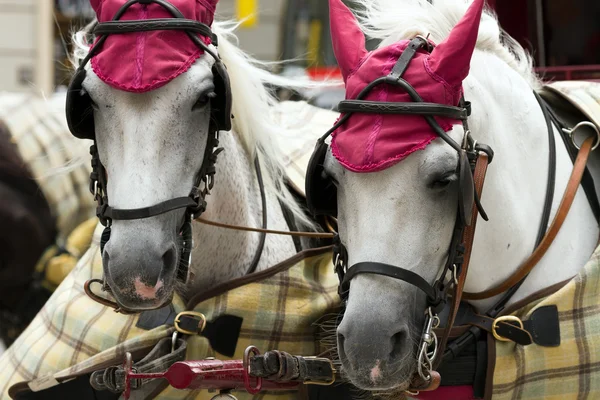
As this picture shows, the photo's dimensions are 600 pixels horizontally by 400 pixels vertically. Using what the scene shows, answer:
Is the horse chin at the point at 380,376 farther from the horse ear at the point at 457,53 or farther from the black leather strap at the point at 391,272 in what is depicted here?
the horse ear at the point at 457,53

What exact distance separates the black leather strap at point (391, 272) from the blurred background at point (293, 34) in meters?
0.80

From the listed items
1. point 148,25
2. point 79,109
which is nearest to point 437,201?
point 148,25

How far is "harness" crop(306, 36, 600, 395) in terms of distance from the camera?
2.21 m

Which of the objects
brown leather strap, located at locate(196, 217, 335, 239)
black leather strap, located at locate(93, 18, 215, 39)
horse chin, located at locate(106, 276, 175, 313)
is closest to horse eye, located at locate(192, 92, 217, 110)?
black leather strap, located at locate(93, 18, 215, 39)

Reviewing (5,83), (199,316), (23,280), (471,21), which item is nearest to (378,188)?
(471,21)

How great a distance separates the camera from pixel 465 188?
7.14 ft

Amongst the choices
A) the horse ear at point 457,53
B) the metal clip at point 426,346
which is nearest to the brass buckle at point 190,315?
the metal clip at point 426,346

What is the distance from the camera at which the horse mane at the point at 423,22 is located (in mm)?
2502

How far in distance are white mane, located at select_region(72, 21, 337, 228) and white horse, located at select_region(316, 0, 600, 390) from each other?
36 centimetres

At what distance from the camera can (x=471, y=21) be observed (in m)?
2.27

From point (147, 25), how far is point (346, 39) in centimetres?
47

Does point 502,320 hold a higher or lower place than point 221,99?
lower

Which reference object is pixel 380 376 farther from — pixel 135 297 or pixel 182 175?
pixel 182 175

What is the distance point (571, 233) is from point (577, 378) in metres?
0.34
